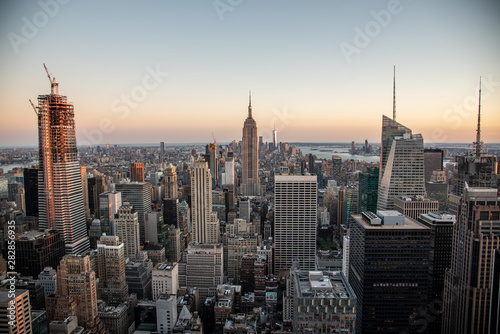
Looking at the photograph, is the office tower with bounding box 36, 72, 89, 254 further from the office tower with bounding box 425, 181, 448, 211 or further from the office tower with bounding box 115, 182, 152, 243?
the office tower with bounding box 425, 181, 448, 211

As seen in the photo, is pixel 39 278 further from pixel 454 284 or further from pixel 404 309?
pixel 454 284

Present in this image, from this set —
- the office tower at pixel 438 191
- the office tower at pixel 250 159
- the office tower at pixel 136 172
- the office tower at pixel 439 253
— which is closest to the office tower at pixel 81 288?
the office tower at pixel 439 253

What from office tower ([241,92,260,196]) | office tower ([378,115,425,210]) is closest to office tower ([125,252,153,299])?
office tower ([378,115,425,210])

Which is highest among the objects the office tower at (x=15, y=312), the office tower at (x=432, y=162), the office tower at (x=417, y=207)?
the office tower at (x=432, y=162)

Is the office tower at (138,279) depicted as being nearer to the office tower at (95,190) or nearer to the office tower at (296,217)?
the office tower at (296,217)

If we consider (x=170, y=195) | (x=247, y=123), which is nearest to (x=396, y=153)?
(x=170, y=195)

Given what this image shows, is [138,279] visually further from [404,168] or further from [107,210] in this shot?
[404,168]
